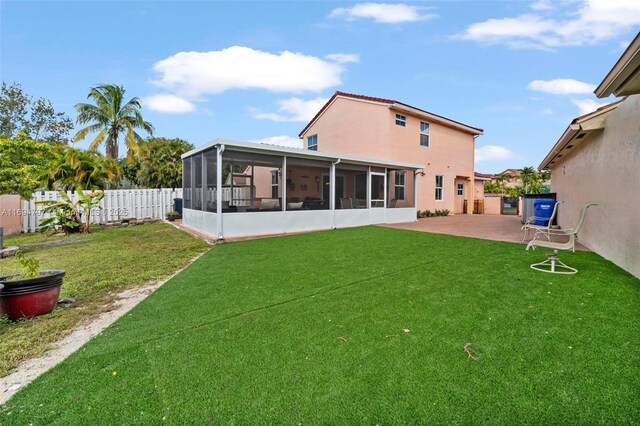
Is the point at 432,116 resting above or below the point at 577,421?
above

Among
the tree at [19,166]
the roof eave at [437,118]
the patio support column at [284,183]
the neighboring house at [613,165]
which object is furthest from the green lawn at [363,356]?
A: the roof eave at [437,118]

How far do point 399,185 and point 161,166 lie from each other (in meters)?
17.7

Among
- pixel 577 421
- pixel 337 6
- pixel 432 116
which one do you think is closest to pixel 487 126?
pixel 432 116

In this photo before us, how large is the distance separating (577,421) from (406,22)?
1285cm

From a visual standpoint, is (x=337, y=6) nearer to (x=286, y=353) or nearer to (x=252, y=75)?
(x=252, y=75)

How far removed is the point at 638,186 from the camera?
5082 mm

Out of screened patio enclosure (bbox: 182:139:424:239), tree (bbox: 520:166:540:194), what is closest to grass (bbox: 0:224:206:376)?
screened patio enclosure (bbox: 182:139:424:239)

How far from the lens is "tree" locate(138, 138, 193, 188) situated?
23.3 m

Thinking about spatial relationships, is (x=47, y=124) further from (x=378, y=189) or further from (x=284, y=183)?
(x=378, y=189)

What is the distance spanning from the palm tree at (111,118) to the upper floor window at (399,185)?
1890 centimetres

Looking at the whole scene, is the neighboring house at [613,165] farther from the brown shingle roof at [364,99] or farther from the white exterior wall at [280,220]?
the brown shingle roof at [364,99]

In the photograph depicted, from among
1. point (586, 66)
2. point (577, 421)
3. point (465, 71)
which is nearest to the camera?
Answer: point (577, 421)

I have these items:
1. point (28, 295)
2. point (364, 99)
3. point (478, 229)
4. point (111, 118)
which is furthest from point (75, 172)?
point (478, 229)

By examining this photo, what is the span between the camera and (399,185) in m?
16.0
